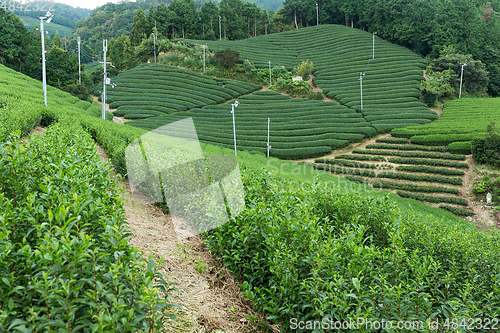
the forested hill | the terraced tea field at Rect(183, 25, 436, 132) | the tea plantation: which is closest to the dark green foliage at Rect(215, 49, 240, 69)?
the terraced tea field at Rect(183, 25, 436, 132)

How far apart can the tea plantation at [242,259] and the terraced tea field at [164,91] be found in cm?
3462

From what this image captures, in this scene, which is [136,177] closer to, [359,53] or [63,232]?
[63,232]

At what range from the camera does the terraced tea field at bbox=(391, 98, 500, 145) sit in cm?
2688

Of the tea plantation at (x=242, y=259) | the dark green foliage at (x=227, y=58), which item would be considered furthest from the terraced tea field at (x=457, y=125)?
the dark green foliage at (x=227, y=58)

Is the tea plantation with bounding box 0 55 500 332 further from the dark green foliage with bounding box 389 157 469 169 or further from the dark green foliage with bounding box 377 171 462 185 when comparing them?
the dark green foliage with bounding box 389 157 469 169

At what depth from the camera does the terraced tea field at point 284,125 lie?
2991 cm

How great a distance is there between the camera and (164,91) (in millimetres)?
44406

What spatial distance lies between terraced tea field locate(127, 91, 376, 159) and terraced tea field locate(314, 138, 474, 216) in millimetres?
2707

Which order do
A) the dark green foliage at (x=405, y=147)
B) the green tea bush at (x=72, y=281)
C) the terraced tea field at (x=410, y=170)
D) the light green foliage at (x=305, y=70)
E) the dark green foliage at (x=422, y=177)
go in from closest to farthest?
the green tea bush at (x=72, y=281)
the terraced tea field at (x=410, y=170)
the dark green foliage at (x=422, y=177)
the dark green foliage at (x=405, y=147)
the light green foliage at (x=305, y=70)

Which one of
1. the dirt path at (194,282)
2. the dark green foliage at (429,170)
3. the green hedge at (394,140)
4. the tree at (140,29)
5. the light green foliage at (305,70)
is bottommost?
the dark green foliage at (429,170)

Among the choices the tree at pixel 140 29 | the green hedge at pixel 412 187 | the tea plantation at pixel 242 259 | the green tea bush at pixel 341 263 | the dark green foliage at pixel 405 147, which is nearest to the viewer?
the tea plantation at pixel 242 259

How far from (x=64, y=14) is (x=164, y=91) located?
151 metres

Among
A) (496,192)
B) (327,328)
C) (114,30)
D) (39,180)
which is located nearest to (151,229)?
(39,180)

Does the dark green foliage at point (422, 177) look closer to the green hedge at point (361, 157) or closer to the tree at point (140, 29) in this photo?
the green hedge at point (361, 157)
